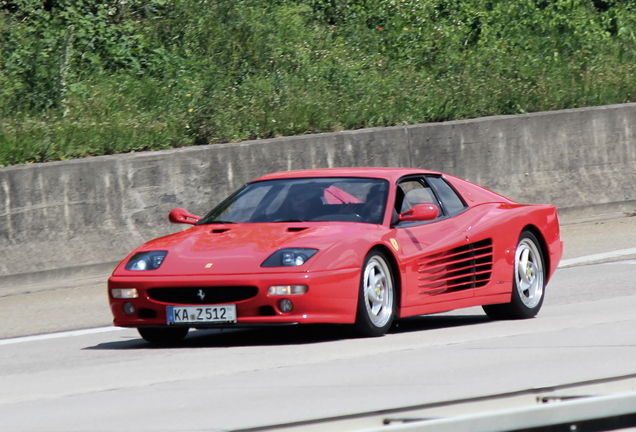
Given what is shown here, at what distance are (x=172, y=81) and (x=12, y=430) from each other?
42.7 feet

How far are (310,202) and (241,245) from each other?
0.85 m

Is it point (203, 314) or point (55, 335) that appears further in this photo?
point (55, 335)

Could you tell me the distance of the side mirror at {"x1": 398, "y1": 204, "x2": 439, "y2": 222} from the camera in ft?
29.3

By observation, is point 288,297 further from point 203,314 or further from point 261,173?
point 261,173

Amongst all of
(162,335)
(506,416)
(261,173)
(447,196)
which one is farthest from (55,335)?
(506,416)

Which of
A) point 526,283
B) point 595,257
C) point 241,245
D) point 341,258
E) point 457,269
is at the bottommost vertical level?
point 595,257

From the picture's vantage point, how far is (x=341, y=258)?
27.5 feet

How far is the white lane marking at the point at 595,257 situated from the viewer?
13.9 metres

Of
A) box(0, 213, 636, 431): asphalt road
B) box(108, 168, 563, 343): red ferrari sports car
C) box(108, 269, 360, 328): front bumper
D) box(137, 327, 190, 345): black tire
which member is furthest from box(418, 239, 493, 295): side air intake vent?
box(137, 327, 190, 345): black tire

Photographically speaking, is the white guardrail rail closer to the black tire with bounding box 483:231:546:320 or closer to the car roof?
the car roof

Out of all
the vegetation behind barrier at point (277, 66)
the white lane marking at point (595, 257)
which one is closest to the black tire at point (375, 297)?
the white lane marking at point (595, 257)

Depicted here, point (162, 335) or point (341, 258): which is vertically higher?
point (341, 258)

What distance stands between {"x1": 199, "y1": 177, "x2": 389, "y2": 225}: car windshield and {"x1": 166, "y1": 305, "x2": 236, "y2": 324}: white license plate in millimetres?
1066

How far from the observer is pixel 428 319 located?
10.4m
